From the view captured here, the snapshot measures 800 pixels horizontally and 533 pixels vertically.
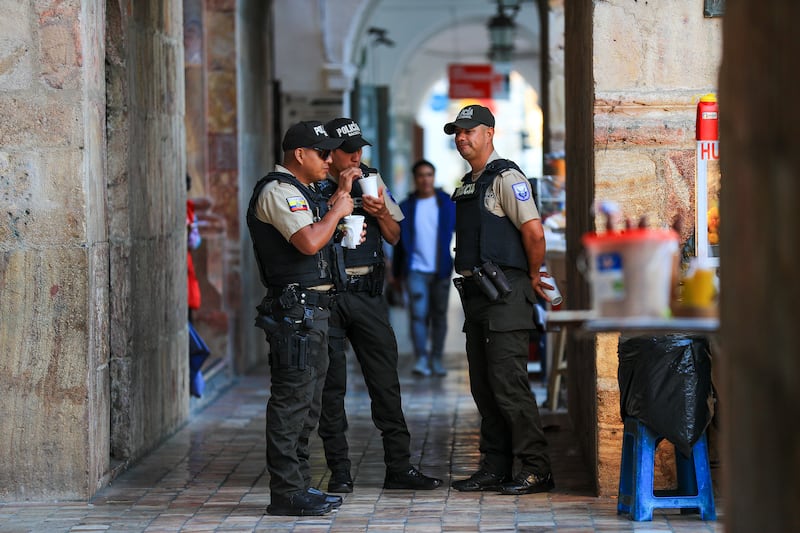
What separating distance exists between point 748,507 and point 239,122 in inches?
341

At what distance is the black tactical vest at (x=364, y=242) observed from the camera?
6328mm

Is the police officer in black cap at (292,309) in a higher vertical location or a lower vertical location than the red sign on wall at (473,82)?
lower

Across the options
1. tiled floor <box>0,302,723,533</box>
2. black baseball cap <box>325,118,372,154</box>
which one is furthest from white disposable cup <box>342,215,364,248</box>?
tiled floor <box>0,302,723,533</box>

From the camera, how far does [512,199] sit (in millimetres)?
6109

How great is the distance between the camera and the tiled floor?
567 centimetres

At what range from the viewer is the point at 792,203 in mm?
2402

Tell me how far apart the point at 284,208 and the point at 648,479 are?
6.61 ft

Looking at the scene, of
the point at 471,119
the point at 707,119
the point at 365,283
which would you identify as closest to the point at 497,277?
the point at 365,283

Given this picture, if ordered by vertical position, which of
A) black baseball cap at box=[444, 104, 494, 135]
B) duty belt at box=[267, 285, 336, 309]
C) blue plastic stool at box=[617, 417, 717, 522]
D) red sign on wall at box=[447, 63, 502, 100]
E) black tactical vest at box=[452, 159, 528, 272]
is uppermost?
red sign on wall at box=[447, 63, 502, 100]

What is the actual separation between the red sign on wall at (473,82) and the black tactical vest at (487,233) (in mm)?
15580

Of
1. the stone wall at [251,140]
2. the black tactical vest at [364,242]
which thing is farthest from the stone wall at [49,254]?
the stone wall at [251,140]

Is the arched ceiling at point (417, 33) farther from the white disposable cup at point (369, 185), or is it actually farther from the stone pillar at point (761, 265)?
the stone pillar at point (761, 265)

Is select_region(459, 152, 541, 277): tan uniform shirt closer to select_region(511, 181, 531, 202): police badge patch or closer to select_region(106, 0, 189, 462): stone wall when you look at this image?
select_region(511, 181, 531, 202): police badge patch

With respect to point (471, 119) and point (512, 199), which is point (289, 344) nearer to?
point (512, 199)
